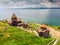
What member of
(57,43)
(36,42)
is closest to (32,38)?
(36,42)

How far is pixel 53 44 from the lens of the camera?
60.6m

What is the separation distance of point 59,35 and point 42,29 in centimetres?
562

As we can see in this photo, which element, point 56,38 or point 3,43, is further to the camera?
point 56,38

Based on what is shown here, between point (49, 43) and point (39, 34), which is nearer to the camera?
point (49, 43)

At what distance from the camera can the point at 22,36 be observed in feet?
216

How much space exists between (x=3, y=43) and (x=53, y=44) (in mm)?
12803

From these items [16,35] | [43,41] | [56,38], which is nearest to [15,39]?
[16,35]

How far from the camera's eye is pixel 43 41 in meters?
62.1

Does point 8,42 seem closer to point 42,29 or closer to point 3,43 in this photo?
point 3,43

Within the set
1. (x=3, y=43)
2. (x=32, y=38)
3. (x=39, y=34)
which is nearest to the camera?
(x=3, y=43)

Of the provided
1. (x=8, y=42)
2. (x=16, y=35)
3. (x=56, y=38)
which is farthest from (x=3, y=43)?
(x=56, y=38)

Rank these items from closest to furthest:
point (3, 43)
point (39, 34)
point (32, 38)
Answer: point (3, 43) → point (32, 38) → point (39, 34)

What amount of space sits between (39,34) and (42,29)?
1928 millimetres

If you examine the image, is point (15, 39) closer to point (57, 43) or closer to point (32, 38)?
point (32, 38)
